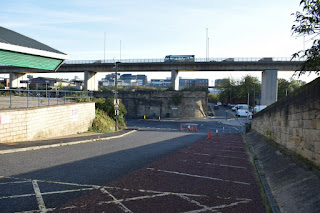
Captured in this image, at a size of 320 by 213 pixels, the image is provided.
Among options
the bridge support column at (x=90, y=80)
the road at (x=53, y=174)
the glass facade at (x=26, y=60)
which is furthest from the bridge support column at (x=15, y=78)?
the road at (x=53, y=174)

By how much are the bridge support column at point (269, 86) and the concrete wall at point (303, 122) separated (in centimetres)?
5117

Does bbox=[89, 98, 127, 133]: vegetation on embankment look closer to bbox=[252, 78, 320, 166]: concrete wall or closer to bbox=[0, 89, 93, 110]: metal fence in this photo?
bbox=[0, 89, 93, 110]: metal fence

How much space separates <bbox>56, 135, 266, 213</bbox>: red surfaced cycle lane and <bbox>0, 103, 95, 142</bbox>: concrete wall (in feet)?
26.1

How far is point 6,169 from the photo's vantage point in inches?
349

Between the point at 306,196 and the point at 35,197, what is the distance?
19.2ft

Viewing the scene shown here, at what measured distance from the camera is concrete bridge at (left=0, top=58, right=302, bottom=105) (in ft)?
195

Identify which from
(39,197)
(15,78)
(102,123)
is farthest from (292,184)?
(15,78)

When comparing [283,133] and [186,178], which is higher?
[283,133]

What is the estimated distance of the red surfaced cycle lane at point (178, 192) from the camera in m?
5.96

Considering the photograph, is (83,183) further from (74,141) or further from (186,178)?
(74,141)

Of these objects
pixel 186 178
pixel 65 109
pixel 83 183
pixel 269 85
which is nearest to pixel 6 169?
pixel 83 183

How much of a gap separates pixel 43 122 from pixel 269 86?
5308cm

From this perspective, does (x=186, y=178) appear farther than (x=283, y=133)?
No

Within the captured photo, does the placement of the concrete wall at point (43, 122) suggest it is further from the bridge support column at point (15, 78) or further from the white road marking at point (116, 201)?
the bridge support column at point (15, 78)
